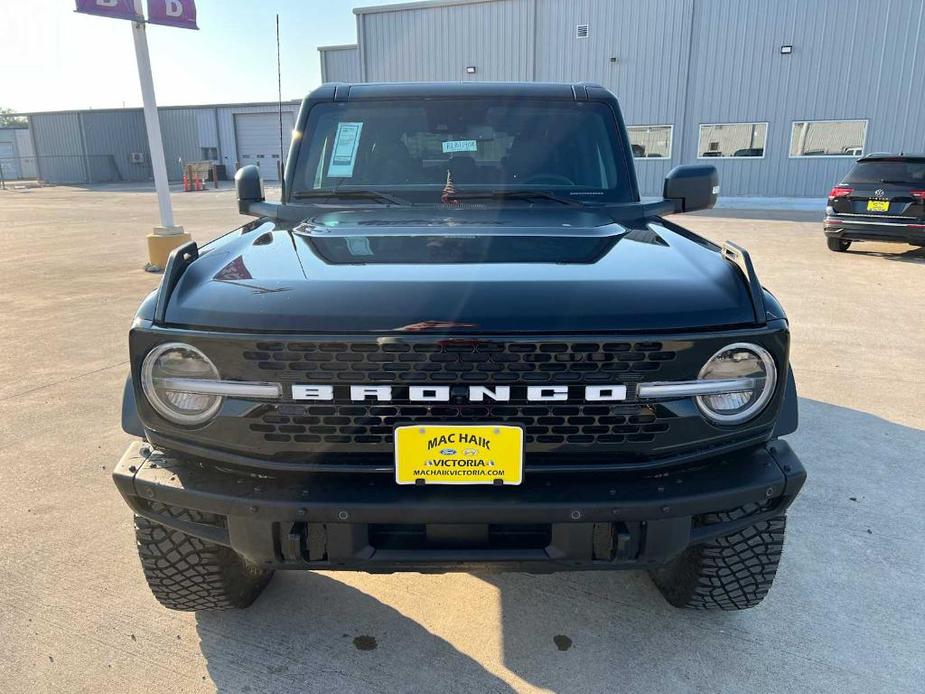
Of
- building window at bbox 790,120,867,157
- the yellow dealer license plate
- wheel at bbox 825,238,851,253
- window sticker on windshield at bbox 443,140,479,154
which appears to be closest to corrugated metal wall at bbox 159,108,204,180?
building window at bbox 790,120,867,157

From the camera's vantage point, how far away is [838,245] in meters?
10.9

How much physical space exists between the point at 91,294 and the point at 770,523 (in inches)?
317

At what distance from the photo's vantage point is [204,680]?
6.97 ft

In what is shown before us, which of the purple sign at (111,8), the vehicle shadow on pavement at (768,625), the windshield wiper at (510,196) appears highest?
the purple sign at (111,8)

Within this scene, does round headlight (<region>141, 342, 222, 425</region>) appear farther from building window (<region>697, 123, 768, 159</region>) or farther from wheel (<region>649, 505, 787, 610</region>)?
building window (<region>697, 123, 768, 159</region>)

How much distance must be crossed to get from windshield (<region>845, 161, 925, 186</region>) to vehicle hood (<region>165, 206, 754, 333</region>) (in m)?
9.30

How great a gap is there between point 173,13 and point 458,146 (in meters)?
7.72

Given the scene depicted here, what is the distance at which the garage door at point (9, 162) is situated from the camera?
153 ft

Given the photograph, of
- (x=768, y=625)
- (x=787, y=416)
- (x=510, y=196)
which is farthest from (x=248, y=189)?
(x=768, y=625)

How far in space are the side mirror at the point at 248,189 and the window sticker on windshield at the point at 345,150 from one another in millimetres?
384

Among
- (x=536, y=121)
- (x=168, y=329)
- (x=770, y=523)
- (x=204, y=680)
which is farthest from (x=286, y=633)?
(x=536, y=121)

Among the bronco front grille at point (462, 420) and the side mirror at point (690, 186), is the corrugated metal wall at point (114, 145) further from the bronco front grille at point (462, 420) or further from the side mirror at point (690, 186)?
the bronco front grille at point (462, 420)

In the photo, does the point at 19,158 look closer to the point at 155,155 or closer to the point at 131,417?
the point at 155,155

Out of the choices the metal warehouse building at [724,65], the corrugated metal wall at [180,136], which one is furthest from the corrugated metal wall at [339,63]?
the corrugated metal wall at [180,136]
